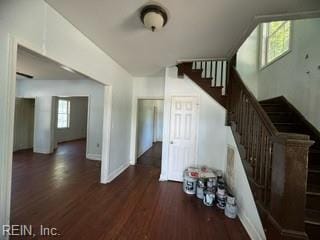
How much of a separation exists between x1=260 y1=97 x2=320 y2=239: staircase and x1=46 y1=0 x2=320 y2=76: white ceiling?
4.87 feet

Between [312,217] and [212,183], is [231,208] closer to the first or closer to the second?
[212,183]

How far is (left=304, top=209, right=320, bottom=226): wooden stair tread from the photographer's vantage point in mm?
1503

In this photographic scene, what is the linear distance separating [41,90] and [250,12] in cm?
647

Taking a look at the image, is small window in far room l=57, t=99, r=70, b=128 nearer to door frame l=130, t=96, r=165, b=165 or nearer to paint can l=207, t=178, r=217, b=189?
door frame l=130, t=96, r=165, b=165

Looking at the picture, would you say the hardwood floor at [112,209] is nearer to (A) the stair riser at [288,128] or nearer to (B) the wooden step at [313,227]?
(B) the wooden step at [313,227]

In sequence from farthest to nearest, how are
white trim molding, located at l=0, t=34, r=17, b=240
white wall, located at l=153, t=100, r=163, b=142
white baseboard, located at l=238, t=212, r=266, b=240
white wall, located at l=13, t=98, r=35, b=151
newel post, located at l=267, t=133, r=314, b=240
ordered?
white wall, located at l=153, t=100, r=163, b=142
white wall, located at l=13, t=98, r=35, b=151
white baseboard, located at l=238, t=212, r=266, b=240
white trim molding, located at l=0, t=34, r=17, b=240
newel post, located at l=267, t=133, r=314, b=240

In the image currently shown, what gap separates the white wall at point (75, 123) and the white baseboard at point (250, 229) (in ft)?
27.2

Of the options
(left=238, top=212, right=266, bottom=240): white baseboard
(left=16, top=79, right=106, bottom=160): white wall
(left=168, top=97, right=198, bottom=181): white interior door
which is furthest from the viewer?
(left=16, top=79, right=106, bottom=160): white wall

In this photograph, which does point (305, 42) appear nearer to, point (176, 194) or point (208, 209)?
point (208, 209)

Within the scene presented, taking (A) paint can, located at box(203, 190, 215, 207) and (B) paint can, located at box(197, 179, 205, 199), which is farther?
(B) paint can, located at box(197, 179, 205, 199)

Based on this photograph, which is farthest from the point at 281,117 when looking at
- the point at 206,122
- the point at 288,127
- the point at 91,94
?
the point at 91,94

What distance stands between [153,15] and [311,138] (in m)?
2.86

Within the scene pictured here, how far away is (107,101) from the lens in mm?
3506

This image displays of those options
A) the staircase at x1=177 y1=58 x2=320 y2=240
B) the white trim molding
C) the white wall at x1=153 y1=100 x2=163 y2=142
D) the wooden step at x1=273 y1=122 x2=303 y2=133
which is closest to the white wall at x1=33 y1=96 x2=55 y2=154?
the white trim molding
